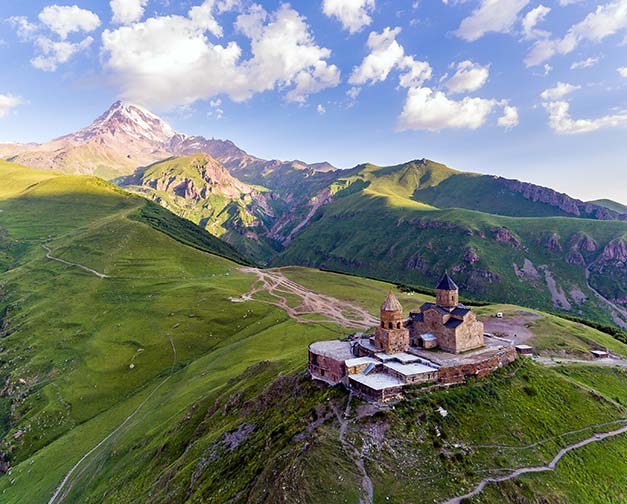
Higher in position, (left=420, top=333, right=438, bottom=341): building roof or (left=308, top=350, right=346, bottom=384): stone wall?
(left=420, top=333, right=438, bottom=341): building roof

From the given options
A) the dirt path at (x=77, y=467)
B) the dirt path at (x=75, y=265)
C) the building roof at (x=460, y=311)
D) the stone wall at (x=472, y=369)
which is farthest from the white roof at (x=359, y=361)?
the dirt path at (x=75, y=265)

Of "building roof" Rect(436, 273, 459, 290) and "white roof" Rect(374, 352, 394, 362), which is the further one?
"building roof" Rect(436, 273, 459, 290)

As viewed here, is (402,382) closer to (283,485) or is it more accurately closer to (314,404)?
(314,404)

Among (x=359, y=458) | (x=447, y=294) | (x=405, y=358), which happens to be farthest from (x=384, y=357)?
(x=359, y=458)

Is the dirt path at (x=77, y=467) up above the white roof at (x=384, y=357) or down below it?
below

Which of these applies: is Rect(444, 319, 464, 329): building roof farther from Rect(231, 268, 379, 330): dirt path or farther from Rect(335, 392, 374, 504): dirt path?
Rect(231, 268, 379, 330): dirt path

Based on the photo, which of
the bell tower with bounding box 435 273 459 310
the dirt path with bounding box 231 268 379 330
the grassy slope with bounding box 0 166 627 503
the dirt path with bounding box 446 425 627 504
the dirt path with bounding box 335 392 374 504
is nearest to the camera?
the dirt path with bounding box 335 392 374 504

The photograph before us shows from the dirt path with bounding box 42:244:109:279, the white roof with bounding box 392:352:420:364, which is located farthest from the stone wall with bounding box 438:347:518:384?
the dirt path with bounding box 42:244:109:279

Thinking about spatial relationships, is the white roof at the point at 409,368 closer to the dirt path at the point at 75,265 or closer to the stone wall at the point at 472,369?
the stone wall at the point at 472,369
